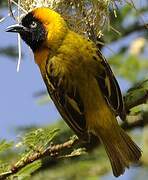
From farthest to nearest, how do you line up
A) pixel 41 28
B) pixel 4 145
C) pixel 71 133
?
pixel 71 133 → pixel 41 28 → pixel 4 145

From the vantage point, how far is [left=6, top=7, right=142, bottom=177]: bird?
2.85 metres

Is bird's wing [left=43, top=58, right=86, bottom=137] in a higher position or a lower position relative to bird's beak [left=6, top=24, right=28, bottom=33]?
lower

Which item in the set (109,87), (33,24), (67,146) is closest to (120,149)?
(109,87)

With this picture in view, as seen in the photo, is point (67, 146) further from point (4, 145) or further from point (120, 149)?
point (120, 149)

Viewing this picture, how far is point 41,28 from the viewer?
3.07 metres

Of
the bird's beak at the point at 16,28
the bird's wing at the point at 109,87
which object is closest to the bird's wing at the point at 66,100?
the bird's wing at the point at 109,87

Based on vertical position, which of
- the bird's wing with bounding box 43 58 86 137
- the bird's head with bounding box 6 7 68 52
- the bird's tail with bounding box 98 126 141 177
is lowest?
the bird's tail with bounding box 98 126 141 177

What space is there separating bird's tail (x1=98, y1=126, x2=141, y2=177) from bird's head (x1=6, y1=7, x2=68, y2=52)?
1.53ft

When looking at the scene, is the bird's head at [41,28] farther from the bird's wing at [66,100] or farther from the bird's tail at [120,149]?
the bird's tail at [120,149]

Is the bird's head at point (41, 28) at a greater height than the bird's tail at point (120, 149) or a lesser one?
greater

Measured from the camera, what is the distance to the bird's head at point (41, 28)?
118 inches

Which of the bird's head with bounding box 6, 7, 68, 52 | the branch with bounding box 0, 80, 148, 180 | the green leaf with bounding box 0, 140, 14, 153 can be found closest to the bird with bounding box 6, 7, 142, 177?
the bird's head with bounding box 6, 7, 68, 52

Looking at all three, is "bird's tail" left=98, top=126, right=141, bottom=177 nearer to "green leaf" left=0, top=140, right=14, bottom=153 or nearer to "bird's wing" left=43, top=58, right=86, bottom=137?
"bird's wing" left=43, top=58, right=86, bottom=137

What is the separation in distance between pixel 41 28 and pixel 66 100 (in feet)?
1.33
